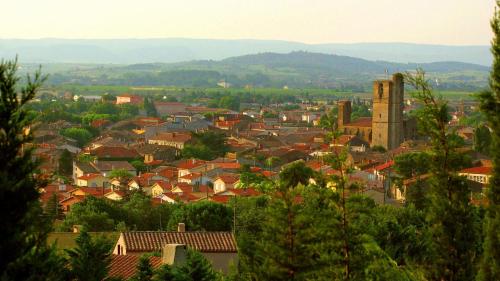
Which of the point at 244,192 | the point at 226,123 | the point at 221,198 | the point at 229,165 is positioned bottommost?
the point at 226,123

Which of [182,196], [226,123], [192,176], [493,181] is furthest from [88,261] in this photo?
[226,123]

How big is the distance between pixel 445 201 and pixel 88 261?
4854mm

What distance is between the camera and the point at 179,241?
19922 millimetres

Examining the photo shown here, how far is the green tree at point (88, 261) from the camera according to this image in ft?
44.0

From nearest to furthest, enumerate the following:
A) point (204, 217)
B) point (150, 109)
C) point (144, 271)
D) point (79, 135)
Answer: point (144, 271) < point (204, 217) < point (79, 135) < point (150, 109)

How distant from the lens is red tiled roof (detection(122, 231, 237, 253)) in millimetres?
20062

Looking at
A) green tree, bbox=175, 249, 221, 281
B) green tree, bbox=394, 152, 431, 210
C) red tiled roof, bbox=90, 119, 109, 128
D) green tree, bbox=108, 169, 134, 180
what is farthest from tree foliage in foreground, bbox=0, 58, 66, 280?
red tiled roof, bbox=90, 119, 109, 128

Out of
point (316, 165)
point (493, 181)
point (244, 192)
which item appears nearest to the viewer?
point (493, 181)

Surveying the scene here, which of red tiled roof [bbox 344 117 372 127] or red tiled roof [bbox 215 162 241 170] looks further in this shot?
red tiled roof [bbox 344 117 372 127]

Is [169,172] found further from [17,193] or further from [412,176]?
[17,193]

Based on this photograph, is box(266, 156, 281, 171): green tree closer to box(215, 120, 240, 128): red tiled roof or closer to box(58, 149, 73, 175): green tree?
box(58, 149, 73, 175): green tree

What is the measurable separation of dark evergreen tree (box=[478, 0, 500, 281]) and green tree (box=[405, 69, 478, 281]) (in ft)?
1.84

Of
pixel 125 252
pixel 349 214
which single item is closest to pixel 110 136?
pixel 125 252

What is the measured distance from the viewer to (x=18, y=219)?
7805 millimetres
